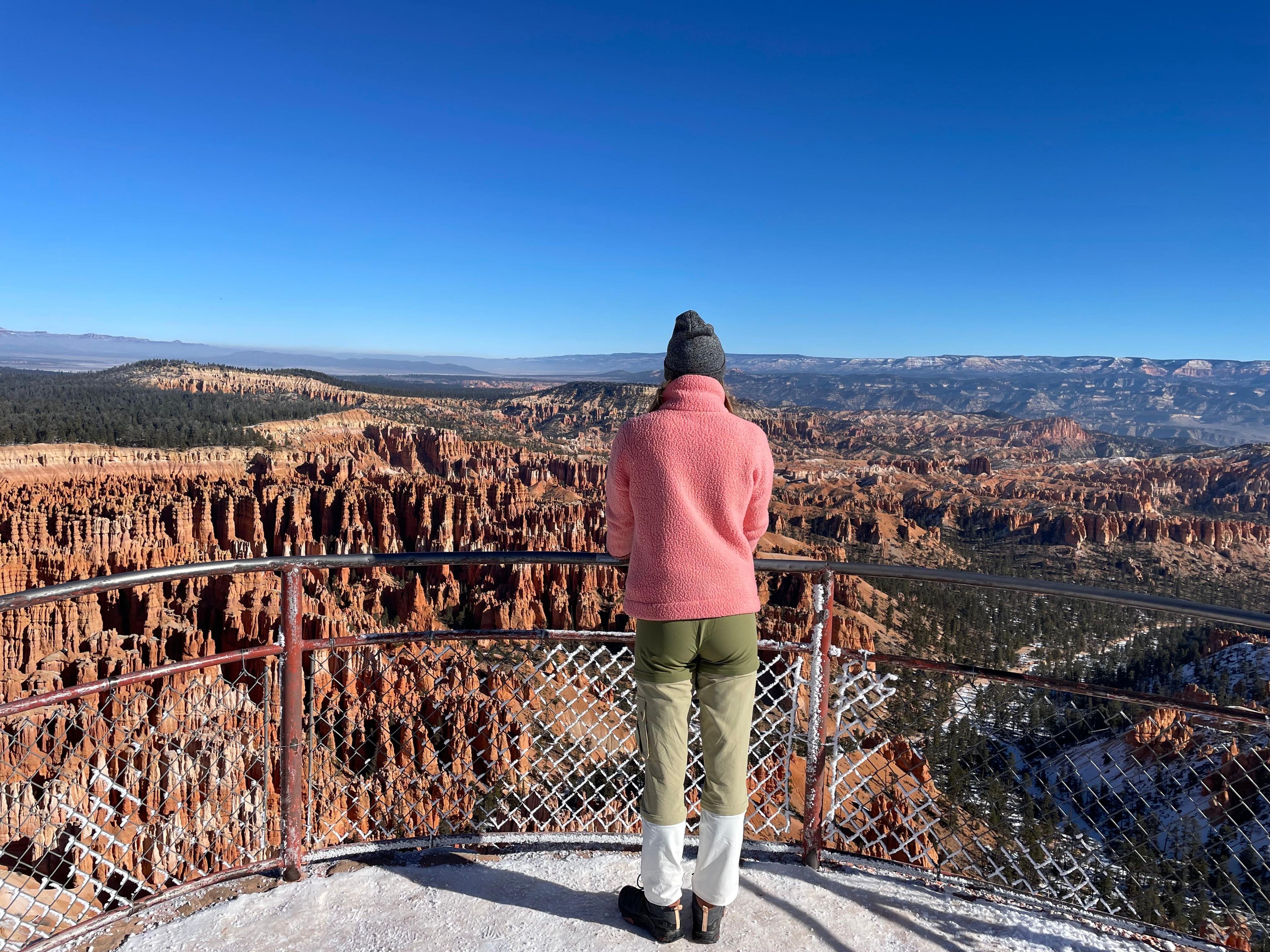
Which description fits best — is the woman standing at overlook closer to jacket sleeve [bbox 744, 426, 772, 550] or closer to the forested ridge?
jacket sleeve [bbox 744, 426, 772, 550]

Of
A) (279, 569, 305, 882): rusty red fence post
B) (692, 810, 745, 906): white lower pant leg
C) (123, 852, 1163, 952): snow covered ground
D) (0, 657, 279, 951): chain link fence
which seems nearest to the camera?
(692, 810, 745, 906): white lower pant leg

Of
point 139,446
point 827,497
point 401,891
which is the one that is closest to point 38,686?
point 401,891

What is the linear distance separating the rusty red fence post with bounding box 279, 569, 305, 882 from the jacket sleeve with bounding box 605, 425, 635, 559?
1233 millimetres

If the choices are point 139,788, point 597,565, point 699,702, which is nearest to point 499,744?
point 139,788

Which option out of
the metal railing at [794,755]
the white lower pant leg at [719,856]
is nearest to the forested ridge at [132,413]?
the metal railing at [794,755]

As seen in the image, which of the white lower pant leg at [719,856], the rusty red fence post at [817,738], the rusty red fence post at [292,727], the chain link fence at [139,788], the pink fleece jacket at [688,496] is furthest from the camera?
the chain link fence at [139,788]

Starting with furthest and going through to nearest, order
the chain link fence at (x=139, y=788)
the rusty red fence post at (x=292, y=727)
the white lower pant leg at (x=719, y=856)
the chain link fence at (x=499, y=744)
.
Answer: the chain link fence at (x=139, y=788) < the chain link fence at (x=499, y=744) < the rusty red fence post at (x=292, y=727) < the white lower pant leg at (x=719, y=856)

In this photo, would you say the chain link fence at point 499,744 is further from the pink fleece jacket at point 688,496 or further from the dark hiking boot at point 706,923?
the dark hiking boot at point 706,923

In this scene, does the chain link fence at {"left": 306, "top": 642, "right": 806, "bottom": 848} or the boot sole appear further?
the chain link fence at {"left": 306, "top": 642, "right": 806, "bottom": 848}

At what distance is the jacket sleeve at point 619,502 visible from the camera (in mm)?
2320

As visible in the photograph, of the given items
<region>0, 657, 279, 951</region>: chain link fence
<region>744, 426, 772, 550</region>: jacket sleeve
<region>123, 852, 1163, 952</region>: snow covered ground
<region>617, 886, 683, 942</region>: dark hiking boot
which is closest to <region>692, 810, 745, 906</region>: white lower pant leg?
<region>617, 886, 683, 942</region>: dark hiking boot

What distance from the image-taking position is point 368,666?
638 inches

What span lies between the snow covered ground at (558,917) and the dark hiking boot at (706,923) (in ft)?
0.18

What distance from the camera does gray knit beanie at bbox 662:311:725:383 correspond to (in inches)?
92.7
